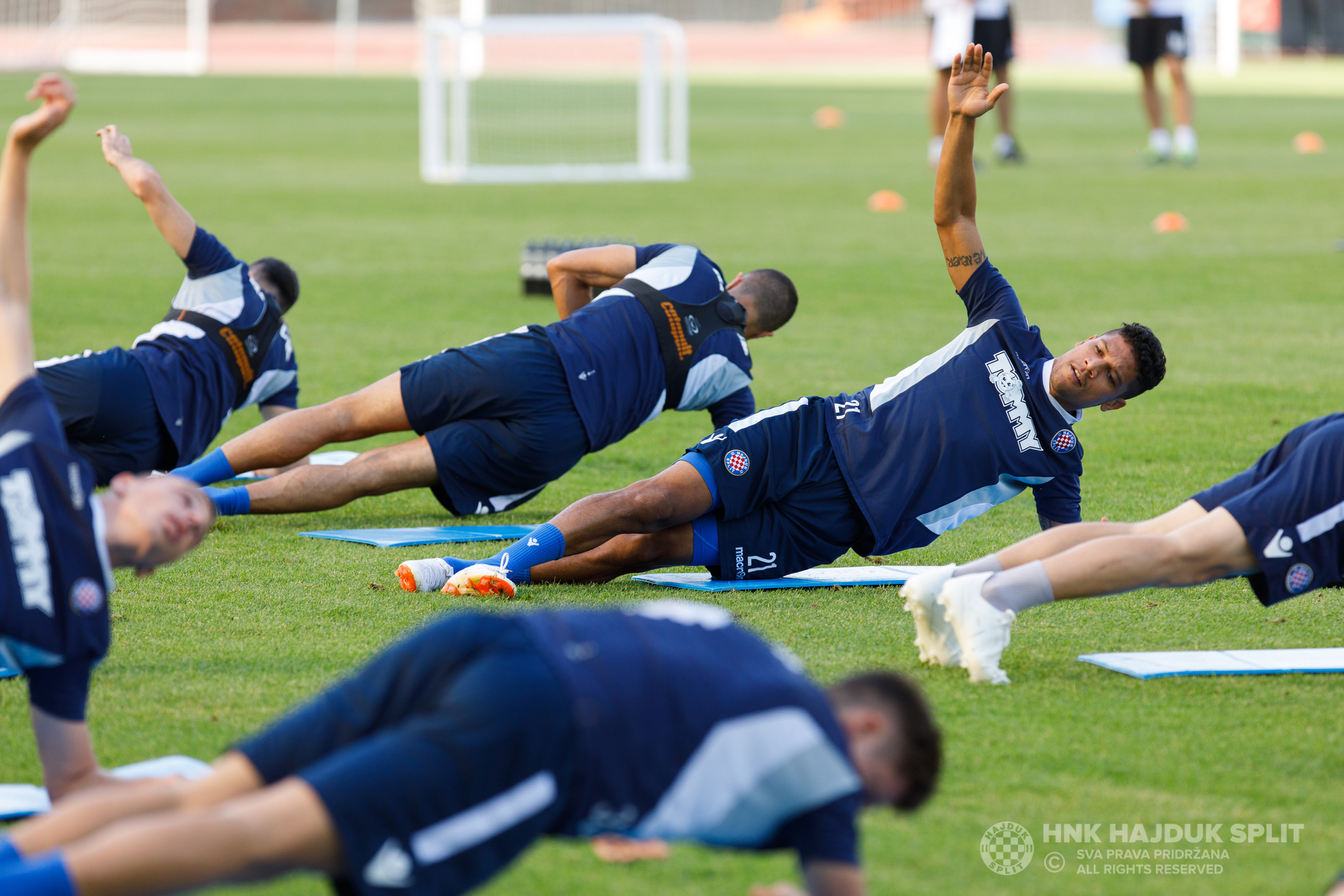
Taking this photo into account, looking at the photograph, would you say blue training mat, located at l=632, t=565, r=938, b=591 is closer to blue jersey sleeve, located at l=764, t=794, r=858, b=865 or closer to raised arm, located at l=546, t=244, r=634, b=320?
raised arm, located at l=546, t=244, r=634, b=320

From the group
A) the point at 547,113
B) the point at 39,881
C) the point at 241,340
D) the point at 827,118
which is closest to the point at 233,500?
the point at 241,340

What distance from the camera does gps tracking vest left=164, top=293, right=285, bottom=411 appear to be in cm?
644

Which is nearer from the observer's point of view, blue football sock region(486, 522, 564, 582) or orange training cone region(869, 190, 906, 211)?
blue football sock region(486, 522, 564, 582)

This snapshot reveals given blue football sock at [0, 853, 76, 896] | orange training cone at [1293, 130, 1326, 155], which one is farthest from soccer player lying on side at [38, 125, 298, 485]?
orange training cone at [1293, 130, 1326, 155]

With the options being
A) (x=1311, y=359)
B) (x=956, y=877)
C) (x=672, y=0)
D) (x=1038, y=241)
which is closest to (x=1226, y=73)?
(x=672, y=0)

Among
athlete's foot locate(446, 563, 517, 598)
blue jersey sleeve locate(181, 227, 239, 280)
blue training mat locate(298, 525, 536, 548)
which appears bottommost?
blue training mat locate(298, 525, 536, 548)

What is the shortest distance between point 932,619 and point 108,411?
11.1ft

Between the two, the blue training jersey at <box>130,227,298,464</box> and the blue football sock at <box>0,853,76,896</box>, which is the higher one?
the blue training jersey at <box>130,227,298,464</box>

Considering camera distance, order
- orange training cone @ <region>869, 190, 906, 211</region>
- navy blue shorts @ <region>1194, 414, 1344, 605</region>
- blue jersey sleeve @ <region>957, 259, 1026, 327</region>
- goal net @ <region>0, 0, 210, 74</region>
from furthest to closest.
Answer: goal net @ <region>0, 0, 210, 74</region> → orange training cone @ <region>869, 190, 906, 211</region> → blue jersey sleeve @ <region>957, 259, 1026, 327</region> → navy blue shorts @ <region>1194, 414, 1344, 605</region>

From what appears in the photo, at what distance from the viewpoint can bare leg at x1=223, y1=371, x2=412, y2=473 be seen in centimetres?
621

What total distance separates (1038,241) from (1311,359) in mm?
5307

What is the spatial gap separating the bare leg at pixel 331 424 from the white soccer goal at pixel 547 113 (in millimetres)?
12137

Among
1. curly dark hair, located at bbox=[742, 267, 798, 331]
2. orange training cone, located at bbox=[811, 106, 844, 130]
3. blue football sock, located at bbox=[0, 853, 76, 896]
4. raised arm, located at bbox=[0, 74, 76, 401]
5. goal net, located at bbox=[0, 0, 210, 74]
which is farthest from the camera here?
goal net, located at bbox=[0, 0, 210, 74]

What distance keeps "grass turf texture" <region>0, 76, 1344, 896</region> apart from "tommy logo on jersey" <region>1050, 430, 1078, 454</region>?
550 mm
